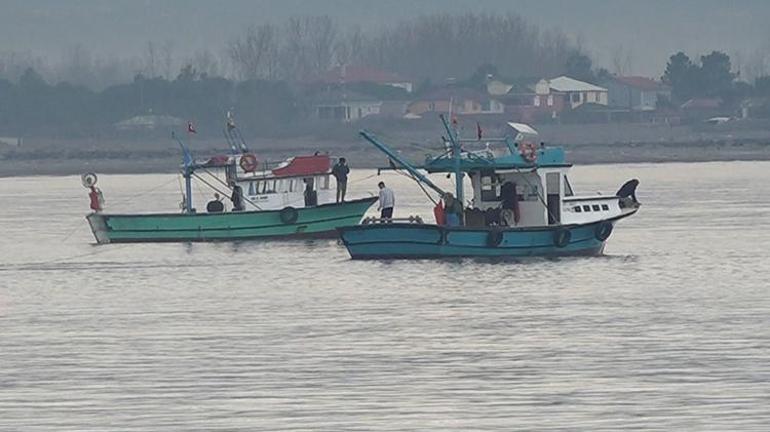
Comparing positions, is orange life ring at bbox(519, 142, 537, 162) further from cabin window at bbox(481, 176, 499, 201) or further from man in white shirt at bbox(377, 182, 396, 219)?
man in white shirt at bbox(377, 182, 396, 219)

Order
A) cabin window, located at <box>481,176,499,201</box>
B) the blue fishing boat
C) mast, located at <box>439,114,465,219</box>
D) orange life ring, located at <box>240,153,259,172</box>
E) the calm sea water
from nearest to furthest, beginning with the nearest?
the calm sea water
the blue fishing boat
mast, located at <box>439,114,465,219</box>
cabin window, located at <box>481,176,499,201</box>
orange life ring, located at <box>240,153,259,172</box>

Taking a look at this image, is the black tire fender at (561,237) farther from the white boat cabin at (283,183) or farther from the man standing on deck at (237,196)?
the man standing on deck at (237,196)

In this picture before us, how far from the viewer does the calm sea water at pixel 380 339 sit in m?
27.2

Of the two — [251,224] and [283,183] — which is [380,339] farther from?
[283,183]

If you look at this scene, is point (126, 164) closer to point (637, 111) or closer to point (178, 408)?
point (637, 111)

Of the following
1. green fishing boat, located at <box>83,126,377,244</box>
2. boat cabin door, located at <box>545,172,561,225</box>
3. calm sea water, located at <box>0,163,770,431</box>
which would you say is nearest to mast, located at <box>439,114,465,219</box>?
calm sea water, located at <box>0,163,770,431</box>

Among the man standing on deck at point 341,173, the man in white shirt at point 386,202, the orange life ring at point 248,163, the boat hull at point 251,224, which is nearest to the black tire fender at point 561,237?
the man in white shirt at point 386,202

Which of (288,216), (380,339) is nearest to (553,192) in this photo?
(288,216)

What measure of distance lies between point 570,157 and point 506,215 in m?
96.8

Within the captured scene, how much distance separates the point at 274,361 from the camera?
31.9 m

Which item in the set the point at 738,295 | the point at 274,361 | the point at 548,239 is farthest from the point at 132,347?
the point at 548,239

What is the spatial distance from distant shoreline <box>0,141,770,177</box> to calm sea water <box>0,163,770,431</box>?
82.0 metres

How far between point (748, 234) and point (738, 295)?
61.9 ft

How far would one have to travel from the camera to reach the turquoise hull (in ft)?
155
